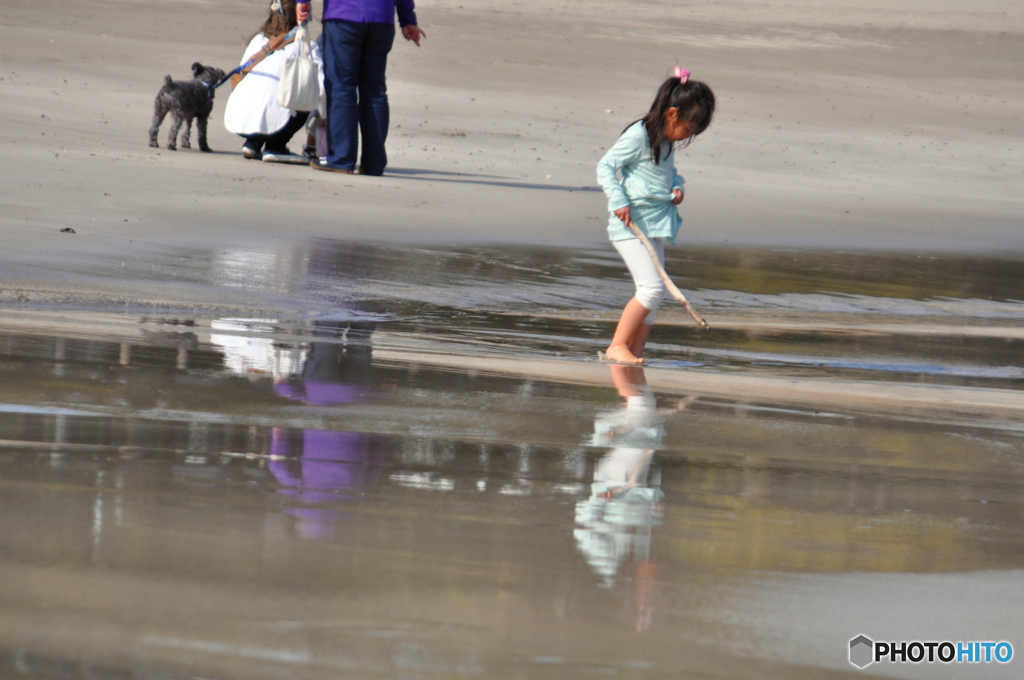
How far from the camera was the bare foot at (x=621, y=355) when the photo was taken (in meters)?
5.21

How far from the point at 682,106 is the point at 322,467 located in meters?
3.24

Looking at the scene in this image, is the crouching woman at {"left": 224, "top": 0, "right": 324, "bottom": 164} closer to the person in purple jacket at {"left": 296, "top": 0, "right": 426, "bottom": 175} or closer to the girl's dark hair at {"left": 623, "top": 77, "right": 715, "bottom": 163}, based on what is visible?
the person in purple jacket at {"left": 296, "top": 0, "right": 426, "bottom": 175}

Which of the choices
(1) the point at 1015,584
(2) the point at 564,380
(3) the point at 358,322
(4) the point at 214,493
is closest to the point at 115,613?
(4) the point at 214,493

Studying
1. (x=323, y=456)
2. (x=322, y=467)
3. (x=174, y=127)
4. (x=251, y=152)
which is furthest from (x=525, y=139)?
(x=322, y=467)

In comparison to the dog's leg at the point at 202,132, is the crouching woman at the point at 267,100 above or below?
above

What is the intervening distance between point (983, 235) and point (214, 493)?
10598 mm

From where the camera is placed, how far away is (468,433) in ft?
11.3

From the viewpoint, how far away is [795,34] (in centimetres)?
3472

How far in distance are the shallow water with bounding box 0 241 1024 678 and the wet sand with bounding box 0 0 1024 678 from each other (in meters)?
0.01

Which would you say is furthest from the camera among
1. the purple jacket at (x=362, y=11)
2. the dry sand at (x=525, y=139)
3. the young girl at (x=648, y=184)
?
the purple jacket at (x=362, y=11)

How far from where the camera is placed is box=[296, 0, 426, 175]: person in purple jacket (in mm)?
10547

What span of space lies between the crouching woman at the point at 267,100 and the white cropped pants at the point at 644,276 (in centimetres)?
690
